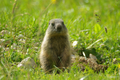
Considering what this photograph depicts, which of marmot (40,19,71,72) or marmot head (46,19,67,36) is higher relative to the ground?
marmot head (46,19,67,36)

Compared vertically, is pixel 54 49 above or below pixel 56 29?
below

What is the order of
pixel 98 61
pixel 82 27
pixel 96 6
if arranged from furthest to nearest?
pixel 96 6
pixel 82 27
pixel 98 61

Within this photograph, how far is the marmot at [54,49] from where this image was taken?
16.8 ft

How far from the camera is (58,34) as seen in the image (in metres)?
5.03

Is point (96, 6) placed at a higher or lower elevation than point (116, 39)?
higher

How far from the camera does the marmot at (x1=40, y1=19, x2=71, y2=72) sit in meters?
5.12

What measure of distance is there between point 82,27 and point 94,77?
3.46 meters

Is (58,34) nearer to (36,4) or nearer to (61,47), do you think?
(61,47)

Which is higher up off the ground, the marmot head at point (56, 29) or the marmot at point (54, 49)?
the marmot head at point (56, 29)

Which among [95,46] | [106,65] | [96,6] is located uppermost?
[96,6]

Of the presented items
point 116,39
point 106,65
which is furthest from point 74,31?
point 106,65

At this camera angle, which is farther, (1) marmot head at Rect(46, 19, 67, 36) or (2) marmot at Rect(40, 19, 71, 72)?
(2) marmot at Rect(40, 19, 71, 72)

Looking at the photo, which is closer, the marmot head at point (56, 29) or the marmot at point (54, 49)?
the marmot head at point (56, 29)

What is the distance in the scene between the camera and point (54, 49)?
17.1 feet
